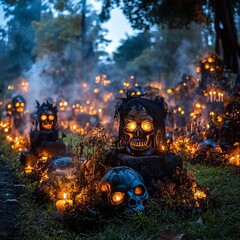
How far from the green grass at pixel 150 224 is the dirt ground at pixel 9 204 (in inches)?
5.0

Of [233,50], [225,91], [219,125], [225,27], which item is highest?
[225,27]

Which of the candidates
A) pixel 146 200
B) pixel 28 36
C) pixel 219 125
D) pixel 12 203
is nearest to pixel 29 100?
Answer: pixel 28 36

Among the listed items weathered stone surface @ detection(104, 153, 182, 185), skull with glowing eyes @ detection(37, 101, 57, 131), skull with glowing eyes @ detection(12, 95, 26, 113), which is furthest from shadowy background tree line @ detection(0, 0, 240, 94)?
weathered stone surface @ detection(104, 153, 182, 185)

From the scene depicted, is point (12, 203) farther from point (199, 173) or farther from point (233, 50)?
point (233, 50)

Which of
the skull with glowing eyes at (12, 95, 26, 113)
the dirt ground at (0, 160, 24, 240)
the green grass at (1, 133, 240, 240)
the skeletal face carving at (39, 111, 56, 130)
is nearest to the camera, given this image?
the green grass at (1, 133, 240, 240)

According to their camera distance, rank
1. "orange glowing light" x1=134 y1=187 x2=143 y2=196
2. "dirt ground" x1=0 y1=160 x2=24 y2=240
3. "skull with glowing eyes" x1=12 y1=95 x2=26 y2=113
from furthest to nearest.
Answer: "skull with glowing eyes" x1=12 y1=95 x2=26 y2=113 < "orange glowing light" x1=134 y1=187 x2=143 y2=196 < "dirt ground" x1=0 y1=160 x2=24 y2=240

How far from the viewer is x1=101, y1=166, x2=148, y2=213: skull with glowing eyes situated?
205 inches

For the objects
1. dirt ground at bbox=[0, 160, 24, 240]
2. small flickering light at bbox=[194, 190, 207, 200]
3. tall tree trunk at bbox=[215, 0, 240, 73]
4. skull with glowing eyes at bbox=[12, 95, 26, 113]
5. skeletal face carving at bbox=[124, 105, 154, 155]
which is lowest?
dirt ground at bbox=[0, 160, 24, 240]

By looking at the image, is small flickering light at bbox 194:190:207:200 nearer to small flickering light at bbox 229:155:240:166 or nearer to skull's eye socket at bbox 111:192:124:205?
skull's eye socket at bbox 111:192:124:205

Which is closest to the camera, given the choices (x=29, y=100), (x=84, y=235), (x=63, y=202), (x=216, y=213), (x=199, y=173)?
(x=84, y=235)

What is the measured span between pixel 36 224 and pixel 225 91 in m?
12.5

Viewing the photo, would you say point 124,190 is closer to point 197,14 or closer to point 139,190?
point 139,190

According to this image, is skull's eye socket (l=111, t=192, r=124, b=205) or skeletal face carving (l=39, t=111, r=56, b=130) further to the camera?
skeletal face carving (l=39, t=111, r=56, b=130)

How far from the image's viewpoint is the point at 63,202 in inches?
226
